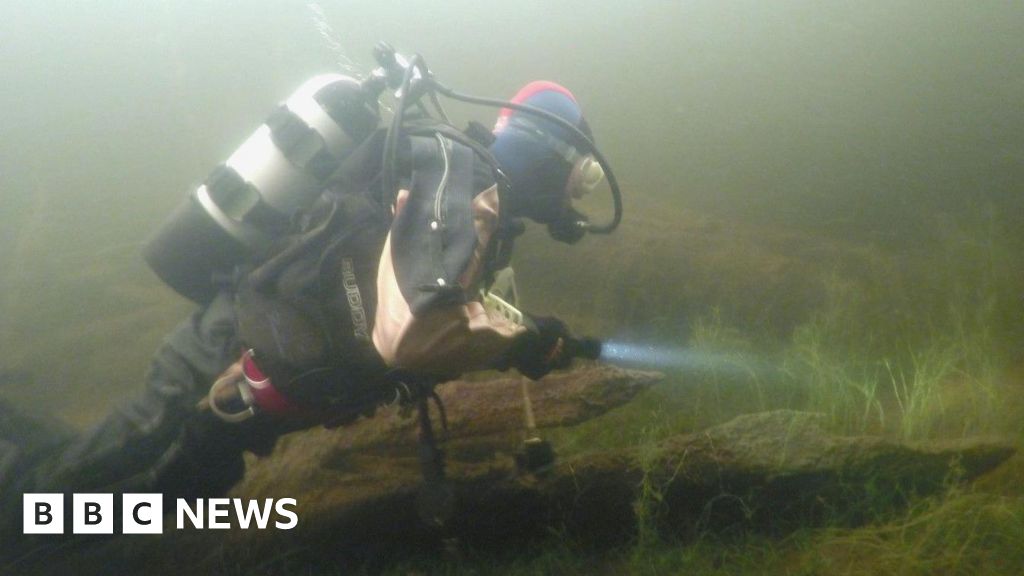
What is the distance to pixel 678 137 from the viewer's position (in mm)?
10070

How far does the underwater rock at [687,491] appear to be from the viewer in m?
2.81

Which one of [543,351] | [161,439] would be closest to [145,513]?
[161,439]

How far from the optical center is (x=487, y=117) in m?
9.75

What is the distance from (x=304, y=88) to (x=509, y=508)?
6.80 feet

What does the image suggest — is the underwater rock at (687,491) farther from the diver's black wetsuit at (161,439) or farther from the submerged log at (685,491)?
the diver's black wetsuit at (161,439)

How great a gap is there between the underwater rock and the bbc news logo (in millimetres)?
200

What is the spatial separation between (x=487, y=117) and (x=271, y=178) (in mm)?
7831

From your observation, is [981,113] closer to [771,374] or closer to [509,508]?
[771,374]

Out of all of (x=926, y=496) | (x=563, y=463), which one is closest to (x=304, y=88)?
(x=563, y=463)

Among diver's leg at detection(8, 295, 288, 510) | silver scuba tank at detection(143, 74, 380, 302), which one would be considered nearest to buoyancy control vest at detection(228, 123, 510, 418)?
silver scuba tank at detection(143, 74, 380, 302)

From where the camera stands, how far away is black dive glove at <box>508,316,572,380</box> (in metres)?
2.25

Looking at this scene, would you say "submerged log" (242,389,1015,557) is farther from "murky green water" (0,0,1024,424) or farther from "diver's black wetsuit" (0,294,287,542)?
"murky green water" (0,0,1024,424)

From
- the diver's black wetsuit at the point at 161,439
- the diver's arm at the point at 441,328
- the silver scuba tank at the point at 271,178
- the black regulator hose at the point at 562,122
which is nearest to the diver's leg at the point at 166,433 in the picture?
the diver's black wetsuit at the point at 161,439

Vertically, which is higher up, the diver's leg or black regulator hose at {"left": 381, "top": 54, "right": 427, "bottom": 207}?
black regulator hose at {"left": 381, "top": 54, "right": 427, "bottom": 207}
